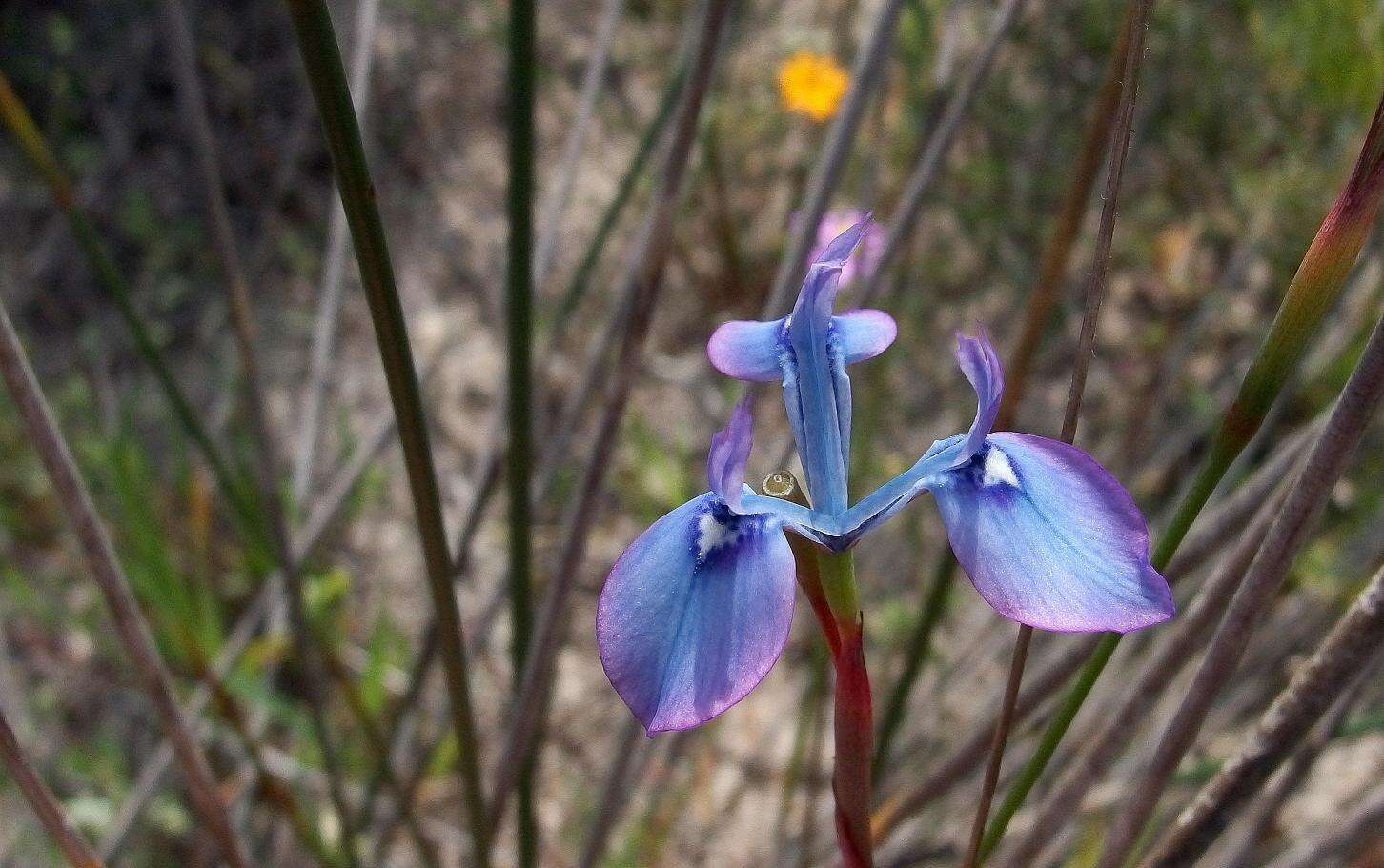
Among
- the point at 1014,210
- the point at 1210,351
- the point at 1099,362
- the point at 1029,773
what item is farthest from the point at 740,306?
the point at 1029,773

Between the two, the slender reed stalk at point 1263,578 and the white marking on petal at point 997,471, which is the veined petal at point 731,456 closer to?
the white marking on petal at point 997,471

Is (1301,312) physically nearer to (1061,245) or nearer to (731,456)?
(731,456)

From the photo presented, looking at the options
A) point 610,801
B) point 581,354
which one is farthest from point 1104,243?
point 581,354

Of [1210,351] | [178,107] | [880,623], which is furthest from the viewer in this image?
[178,107]

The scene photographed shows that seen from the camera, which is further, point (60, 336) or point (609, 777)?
point (60, 336)

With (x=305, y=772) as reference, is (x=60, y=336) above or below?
above

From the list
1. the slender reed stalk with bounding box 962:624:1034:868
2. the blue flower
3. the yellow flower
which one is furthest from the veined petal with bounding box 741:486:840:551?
the yellow flower

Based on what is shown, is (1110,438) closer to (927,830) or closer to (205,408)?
Result: (927,830)
